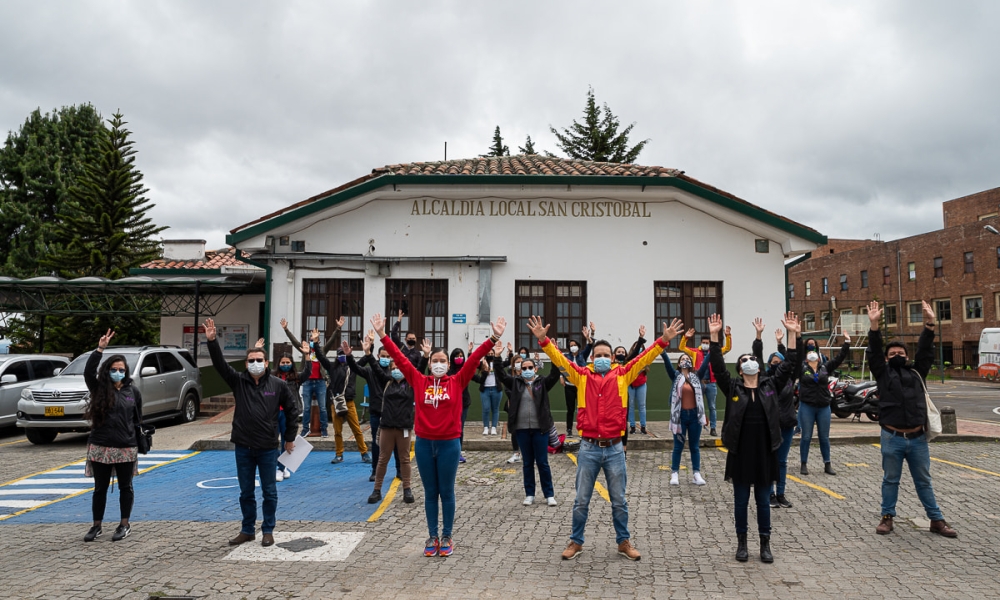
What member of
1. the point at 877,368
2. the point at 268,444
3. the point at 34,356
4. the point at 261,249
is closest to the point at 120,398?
the point at 268,444

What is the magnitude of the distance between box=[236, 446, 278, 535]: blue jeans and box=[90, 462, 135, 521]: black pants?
130 centimetres

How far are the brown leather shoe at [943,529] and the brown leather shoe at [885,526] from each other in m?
0.39

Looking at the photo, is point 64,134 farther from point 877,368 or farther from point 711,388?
point 877,368

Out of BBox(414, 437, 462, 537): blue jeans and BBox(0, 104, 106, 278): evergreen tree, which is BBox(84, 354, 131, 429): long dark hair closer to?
BBox(414, 437, 462, 537): blue jeans

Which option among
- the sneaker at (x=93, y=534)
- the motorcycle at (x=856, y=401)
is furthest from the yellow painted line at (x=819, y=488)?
the sneaker at (x=93, y=534)

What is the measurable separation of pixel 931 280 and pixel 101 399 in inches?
1999

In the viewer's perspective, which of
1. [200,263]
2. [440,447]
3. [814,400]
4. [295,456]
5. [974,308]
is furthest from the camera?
[974,308]

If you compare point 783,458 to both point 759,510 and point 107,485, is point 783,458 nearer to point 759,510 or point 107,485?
point 759,510

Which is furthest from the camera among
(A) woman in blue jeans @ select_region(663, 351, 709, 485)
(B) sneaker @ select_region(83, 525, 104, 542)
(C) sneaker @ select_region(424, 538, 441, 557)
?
(A) woman in blue jeans @ select_region(663, 351, 709, 485)

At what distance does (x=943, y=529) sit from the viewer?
6.54m

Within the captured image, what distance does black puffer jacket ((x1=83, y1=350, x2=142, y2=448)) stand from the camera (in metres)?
6.61

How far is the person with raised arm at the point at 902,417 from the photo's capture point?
21.8 feet

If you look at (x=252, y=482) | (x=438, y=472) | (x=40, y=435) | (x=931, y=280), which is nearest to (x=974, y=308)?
(x=931, y=280)

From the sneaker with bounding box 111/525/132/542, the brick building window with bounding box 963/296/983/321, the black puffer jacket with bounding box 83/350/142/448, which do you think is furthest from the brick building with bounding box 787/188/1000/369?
the sneaker with bounding box 111/525/132/542
